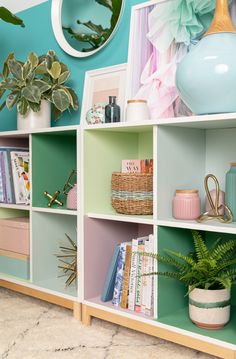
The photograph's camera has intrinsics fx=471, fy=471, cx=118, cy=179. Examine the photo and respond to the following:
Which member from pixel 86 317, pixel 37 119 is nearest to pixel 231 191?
pixel 86 317

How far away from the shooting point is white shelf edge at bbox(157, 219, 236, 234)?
1450 mm

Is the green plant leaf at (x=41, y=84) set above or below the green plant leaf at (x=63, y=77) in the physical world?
below

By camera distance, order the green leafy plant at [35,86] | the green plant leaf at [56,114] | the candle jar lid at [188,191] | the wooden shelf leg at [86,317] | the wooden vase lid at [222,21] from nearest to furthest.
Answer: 1. the wooden vase lid at [222,21]
2. the candle jar lid at [188,191]
3. the wooden shelf leg at [86,317]
4. the green leafy plant at [35,86]
5. the green plant leaf at [56,114]

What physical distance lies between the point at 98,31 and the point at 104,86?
31cm

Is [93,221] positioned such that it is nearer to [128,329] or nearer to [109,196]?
[109,196]

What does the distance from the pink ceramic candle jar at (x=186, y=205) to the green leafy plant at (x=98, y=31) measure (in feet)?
3.28

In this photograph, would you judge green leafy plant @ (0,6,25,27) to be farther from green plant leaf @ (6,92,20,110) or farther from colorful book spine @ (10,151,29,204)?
colorful book spine @ (10,151,29,204)

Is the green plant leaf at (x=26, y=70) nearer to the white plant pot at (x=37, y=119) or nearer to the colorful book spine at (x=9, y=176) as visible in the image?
the white plant pot at (x=37, y=119)

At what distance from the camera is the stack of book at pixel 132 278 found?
5.71ft

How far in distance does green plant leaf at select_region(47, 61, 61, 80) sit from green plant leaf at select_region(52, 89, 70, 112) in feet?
0.26

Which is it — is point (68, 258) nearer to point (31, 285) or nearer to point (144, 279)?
point (31, 285)

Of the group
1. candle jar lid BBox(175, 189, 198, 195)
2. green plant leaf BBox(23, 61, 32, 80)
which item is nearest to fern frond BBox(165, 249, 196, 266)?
candle jar lid BBox(175, 189, 198, 195)

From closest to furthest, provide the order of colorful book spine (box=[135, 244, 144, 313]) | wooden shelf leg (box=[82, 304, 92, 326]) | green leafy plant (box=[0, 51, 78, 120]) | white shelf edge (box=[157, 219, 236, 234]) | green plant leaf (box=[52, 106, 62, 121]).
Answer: white shelf edge (box=[157, 219, 236, 234])
colorful book spine (box=[135, 244, 144, 313])
wooden shelf leg (box=[82, 304, 92, 326])
green leafy plant (box=[0, 51, 78, 120])
green plant leaf (box=[52, 106, 62, 121])

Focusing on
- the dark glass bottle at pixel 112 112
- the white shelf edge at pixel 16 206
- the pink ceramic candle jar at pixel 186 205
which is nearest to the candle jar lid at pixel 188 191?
the pink ceramic candle jar at pixel 186 205
